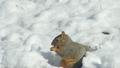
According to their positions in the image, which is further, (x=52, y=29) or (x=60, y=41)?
(x=52, y=29)

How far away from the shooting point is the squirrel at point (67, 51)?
14.0ft

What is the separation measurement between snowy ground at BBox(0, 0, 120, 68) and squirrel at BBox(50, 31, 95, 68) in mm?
94

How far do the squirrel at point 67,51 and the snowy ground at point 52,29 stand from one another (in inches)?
3.7

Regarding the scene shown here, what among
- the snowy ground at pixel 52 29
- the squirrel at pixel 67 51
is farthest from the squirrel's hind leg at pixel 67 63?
the snowy ground at pixel 52 29

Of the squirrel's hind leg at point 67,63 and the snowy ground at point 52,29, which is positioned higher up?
the snowy ground at point 52,29

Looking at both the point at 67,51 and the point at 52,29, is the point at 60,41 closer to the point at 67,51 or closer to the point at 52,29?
the point at 67,51

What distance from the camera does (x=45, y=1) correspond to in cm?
591

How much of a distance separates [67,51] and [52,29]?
0.93 meters

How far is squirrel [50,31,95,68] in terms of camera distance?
14.0ft

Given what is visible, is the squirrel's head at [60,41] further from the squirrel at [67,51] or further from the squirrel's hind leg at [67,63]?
the squirrel's hind leg at [67,63]

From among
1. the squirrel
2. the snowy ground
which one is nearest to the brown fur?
the squirrel

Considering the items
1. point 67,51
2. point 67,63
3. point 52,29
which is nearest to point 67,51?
point 67,51

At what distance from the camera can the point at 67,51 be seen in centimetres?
430

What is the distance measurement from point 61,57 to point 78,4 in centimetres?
151
